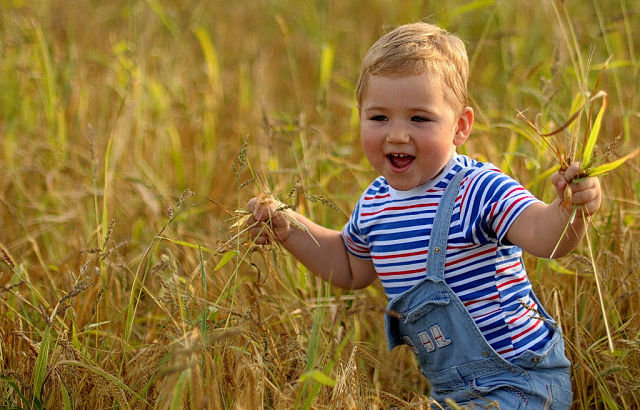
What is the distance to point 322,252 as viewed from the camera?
1.98 metres

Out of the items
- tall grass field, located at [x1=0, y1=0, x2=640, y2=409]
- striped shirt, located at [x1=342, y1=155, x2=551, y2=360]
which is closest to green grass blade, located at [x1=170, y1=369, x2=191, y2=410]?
tall grass field, located at [x1=0, y1=0, x2=640, y2=409]

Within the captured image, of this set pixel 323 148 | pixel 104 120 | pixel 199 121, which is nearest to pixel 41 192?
pixel 104 120

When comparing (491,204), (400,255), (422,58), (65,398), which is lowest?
(65,398)

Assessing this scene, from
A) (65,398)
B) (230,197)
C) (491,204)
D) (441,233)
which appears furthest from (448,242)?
(230,197)

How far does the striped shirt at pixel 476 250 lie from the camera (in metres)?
1.66

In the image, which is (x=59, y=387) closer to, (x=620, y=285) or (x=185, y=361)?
(x=185, y=361)

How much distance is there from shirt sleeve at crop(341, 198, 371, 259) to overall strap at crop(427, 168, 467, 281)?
0.23 meters

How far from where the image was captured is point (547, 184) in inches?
92.1

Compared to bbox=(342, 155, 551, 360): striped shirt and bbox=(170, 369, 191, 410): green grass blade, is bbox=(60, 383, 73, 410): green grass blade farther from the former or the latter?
bbox=(342, 155, 551, 360): striped shirt

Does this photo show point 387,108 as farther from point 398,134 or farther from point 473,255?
point 473,255

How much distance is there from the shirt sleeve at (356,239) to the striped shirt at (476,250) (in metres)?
0.08

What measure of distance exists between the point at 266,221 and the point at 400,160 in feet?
1.19

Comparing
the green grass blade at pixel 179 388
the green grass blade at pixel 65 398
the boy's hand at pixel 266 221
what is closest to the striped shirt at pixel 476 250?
the boy's hand at pixel 266 221

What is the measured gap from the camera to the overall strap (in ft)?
5.62
